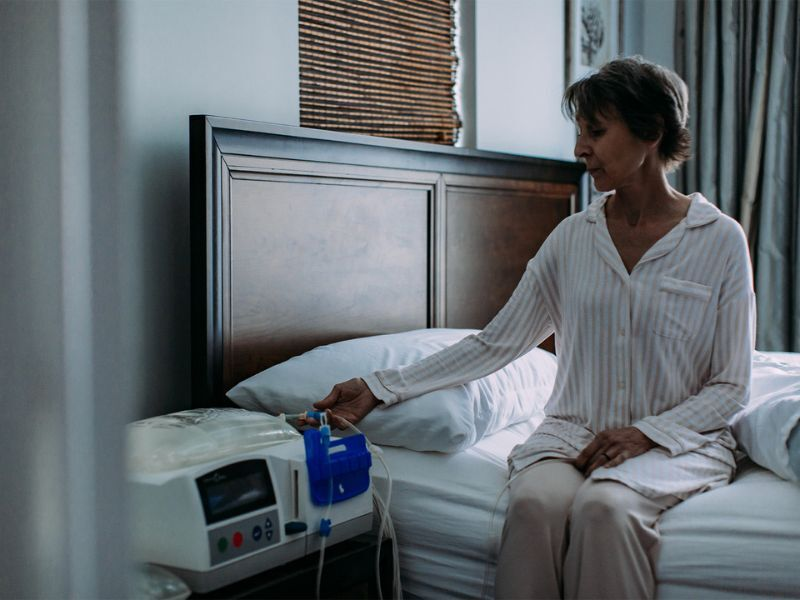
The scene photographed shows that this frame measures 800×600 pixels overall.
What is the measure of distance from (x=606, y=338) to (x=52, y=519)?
1120 mm

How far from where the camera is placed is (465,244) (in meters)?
2.44

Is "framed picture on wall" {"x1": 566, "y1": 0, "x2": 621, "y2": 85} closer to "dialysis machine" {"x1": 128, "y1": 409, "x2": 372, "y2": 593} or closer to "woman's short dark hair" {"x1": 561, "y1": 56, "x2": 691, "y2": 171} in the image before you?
"woman's short dark hair" {"x1": 561, "y1": 56, "x2": 691, "y2": 171}

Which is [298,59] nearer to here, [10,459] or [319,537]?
[319,537]

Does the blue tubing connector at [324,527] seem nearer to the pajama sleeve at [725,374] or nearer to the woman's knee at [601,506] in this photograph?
the woman's knee at [601,506]

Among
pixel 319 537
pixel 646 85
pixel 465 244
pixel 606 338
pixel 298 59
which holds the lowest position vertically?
pixel 319 537

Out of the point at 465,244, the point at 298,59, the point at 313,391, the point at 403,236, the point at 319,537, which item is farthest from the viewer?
the point at 465,244

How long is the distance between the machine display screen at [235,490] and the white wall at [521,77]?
154cm

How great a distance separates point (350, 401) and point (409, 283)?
2.16 ft

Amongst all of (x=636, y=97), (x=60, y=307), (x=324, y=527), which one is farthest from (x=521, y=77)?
(x=60, y=307)

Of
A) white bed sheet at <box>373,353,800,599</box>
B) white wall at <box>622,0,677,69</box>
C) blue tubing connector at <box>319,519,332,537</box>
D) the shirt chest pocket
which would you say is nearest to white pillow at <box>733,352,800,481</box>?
white bed sheet at <box>373,353,800,599</box>

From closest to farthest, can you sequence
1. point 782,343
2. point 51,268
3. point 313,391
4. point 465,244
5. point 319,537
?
point 51,268 < point 319,537 < point 313,391 < point 465,244 < point 782,343

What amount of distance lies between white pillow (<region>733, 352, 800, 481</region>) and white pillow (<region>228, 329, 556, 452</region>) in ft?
1.42

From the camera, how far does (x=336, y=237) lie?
6.82 ft

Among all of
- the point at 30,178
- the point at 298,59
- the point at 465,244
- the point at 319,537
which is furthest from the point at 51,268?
the point at 465,244
